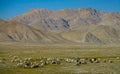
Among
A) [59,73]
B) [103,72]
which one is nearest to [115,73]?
[103,72]

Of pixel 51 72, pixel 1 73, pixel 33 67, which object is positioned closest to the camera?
pixel 1 73

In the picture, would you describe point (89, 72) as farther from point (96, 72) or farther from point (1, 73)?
point (1, 73)

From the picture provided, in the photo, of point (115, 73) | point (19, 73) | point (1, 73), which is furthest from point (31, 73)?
point (115, 73)

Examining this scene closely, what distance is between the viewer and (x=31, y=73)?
27484 mm

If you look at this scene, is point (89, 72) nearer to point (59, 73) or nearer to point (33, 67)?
point (59, 73)

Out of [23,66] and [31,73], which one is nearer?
[31,73]

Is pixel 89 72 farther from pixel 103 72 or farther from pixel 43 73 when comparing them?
pixel 43 73

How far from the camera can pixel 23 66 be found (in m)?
33.6

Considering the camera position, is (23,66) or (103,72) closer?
(103,72)

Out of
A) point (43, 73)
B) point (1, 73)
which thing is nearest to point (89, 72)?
point (43, 73)

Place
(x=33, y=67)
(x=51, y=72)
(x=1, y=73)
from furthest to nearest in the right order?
(x=33, y=67) < (x=51, y=72) < (x=1, y=73)

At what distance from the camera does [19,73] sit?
88.9ft

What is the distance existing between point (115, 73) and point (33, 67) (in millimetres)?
10413

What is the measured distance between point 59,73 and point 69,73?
1.01m
